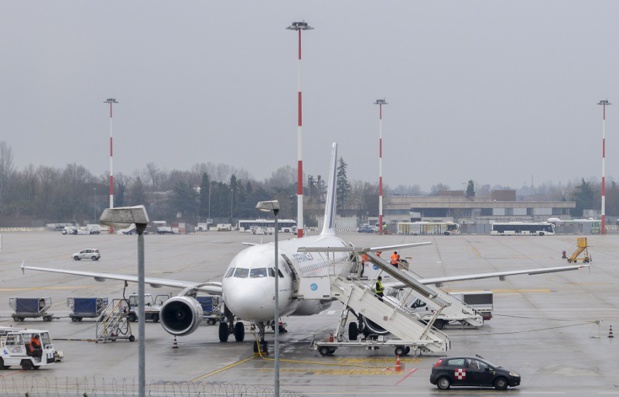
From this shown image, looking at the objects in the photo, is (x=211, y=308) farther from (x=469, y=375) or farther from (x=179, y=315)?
(x=469, y=375)

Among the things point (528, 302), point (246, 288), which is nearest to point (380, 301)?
point (246, 288)

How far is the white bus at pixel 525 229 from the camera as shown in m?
188

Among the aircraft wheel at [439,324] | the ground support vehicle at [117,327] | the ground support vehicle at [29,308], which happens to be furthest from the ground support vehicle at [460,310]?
the ground support vehicle at [29,308]

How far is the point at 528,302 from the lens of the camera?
2450 inches

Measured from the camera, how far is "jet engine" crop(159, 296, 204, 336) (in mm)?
Result: 42438

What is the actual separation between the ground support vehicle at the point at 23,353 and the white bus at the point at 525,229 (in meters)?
157

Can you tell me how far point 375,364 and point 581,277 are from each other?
46.8 meters

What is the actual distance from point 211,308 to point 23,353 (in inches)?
639

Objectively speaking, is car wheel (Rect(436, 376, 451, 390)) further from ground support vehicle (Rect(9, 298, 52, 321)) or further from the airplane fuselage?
ground support vehicle (Rect(9, 298, 52, 321))

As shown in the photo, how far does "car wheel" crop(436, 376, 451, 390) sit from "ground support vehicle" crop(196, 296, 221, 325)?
68.5 ft

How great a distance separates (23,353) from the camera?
38219 millimetres

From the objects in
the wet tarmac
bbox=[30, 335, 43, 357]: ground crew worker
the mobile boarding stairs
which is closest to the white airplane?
the mobile boarding stairs

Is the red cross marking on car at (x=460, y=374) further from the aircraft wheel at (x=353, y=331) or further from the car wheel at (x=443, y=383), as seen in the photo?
the aircraft wheel at (x=353, y=331)

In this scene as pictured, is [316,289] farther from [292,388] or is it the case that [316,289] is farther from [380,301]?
[292,388]
